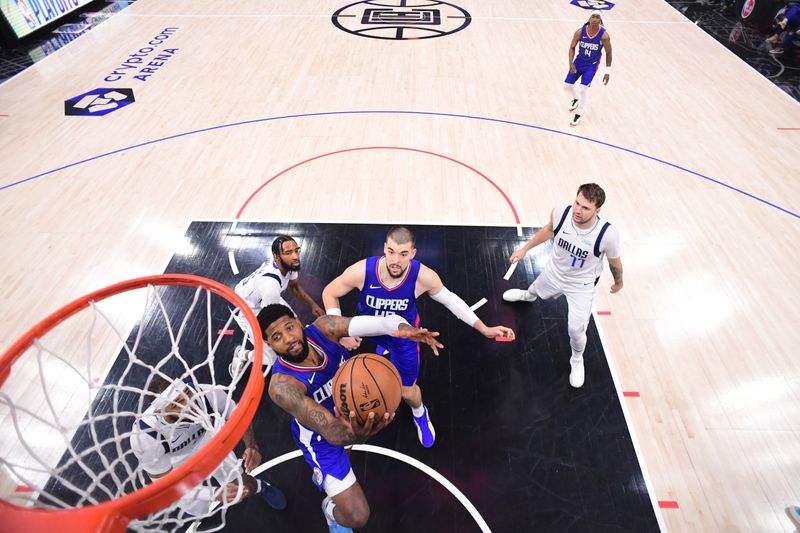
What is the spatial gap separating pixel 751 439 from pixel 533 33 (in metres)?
10.3

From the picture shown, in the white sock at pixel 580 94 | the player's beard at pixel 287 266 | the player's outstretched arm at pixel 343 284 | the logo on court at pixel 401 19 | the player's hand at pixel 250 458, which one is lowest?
the logo on court at pixel 401 19

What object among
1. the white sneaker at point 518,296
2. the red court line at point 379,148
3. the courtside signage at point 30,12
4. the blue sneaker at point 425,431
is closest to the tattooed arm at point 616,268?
the white sneaker at point 518,296

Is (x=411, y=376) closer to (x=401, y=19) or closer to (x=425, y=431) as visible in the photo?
(x=425, y=431)

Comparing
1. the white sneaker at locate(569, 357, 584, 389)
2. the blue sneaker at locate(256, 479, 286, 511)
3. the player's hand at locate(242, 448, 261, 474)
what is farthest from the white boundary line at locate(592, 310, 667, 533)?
the player's hand at locate(242, 448, 261, 474)

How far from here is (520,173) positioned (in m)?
6.59

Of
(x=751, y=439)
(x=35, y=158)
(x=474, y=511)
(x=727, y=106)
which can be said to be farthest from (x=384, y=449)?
(x=727, y=106)

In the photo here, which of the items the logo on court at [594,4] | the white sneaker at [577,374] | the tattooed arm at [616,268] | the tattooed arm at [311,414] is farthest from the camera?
the logo on court at [594,4]

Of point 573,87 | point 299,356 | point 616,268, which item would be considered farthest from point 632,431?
point 573,87

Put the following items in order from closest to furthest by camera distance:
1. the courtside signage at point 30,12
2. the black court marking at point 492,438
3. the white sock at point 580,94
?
the black court marking at point 492,438 → the white sock at point 580,94 → the courtside signage at point 30,12

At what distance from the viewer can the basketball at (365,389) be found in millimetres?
2633

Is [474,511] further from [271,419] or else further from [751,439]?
[751,439]

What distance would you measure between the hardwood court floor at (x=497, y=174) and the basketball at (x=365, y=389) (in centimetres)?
228

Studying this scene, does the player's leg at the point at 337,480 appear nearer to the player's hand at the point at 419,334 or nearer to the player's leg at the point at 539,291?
the player's hand at the point at 419,334

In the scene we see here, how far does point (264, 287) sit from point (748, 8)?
557 inches
